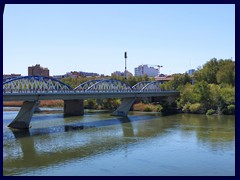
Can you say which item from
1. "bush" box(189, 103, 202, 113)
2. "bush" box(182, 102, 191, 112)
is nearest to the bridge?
"bush" box(182, 102, 191, 112)

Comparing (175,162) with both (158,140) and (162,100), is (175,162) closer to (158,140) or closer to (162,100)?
(158,140)

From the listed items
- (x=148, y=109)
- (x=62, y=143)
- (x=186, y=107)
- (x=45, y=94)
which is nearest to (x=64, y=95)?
(x=45, y=94)

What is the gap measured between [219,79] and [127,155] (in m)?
42.2

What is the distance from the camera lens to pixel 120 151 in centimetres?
2334

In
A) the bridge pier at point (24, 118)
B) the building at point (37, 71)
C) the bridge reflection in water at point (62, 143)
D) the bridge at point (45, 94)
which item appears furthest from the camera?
the building at point (37, 71)

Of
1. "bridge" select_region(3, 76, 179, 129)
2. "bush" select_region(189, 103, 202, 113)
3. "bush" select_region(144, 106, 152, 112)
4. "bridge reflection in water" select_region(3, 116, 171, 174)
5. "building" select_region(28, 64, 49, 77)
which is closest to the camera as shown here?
"bridge reflection in water" select_region(3, 116, 171, 174)

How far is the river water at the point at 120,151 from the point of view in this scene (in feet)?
60.3

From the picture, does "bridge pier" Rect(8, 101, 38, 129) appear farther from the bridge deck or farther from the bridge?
the bridge deck

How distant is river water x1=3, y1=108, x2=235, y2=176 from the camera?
60.3 feet

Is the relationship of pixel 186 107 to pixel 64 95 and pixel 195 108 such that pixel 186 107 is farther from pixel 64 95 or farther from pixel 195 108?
pixel 64 95

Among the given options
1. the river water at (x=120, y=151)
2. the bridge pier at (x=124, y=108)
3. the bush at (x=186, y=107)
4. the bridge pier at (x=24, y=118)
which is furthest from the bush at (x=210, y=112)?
the bridge pier at (x=24, y=118)

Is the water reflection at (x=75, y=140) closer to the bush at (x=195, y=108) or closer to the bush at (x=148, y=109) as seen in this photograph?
the bush at (x=195, y=108)

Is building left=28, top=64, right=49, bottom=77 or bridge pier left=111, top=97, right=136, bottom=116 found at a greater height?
building left=28, top=64, right=49, bottom=77

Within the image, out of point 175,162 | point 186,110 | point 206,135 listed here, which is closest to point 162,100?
point 186,110
